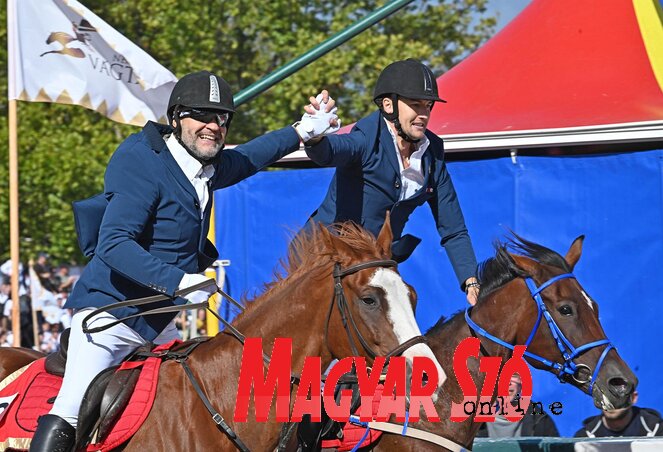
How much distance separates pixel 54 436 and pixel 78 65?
5776 millimetres

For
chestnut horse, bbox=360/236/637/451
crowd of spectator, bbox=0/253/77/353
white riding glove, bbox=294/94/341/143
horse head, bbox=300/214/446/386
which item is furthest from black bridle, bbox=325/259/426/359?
crowd of spectator, bbox=0/253/77/353

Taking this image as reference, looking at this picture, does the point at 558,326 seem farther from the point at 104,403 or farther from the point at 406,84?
the point at 104,403

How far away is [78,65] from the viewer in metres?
9.67

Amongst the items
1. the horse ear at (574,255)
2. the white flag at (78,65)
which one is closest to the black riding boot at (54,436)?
the horse ear at (574,255)

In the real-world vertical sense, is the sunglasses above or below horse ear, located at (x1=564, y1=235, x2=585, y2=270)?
above

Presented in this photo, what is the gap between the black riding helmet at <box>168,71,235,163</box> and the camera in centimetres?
493

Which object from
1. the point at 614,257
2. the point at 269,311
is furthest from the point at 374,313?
the point at 614,257

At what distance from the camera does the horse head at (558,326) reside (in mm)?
5750

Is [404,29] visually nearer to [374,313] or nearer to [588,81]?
[588,81]

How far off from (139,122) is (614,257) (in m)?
4.60

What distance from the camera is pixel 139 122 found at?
9.95 metres

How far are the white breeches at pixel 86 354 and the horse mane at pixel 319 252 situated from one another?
27.4 inches

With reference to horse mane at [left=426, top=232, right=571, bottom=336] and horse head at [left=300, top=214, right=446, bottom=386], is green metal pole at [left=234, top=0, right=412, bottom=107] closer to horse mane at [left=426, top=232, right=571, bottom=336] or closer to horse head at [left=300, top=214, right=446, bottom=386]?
horse mane at [left=426, top=232, right=571, bottom=336]

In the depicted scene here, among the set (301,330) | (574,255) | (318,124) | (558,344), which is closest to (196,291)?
(301,330)
